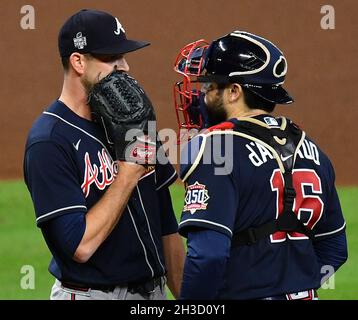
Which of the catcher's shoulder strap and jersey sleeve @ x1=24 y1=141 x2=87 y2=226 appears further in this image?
jersey sleeve @ x1=24 y1=141 x2=87 y2=226

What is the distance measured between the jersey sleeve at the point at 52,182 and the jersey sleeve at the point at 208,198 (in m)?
0.48

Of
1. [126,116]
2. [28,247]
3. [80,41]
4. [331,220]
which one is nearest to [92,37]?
[80,41]

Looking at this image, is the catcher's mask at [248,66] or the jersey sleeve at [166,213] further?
the jersey sleeve at [166,213]

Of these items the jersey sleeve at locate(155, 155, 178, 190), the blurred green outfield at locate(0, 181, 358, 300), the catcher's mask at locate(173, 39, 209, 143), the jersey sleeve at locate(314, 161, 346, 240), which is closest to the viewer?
the jersey sleeve at locate(314, 161, 346, 240)

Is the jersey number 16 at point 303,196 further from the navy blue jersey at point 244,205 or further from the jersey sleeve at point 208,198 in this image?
the jersey sleeve at point 208,198

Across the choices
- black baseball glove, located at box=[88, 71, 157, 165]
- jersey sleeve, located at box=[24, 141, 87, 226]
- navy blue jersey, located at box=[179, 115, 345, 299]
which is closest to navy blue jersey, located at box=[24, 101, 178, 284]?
jersey sleeve, located at box=[24, 141, 87, 226]

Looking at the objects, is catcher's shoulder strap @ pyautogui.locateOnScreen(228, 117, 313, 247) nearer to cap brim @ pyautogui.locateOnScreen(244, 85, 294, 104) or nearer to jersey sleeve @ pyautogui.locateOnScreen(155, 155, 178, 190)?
cap brim @ pyautogui.locateOnScreen(244, 85, 294, 104)

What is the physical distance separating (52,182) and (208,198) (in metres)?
0.67

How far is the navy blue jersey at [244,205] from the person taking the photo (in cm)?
341

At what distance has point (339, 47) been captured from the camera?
13.2m

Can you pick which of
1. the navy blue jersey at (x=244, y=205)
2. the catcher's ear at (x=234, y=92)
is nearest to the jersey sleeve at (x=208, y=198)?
the navy blue jersey at (x=244, y=205)

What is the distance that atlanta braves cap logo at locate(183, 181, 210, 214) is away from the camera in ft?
11.3

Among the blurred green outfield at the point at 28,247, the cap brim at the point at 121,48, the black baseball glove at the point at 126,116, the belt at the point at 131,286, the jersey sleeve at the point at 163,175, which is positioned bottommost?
the blurred green outfield at the point at 28,247

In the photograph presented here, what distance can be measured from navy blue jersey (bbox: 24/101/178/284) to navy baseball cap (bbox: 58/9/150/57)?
0.25m
